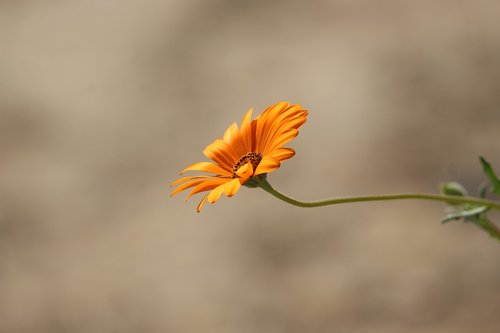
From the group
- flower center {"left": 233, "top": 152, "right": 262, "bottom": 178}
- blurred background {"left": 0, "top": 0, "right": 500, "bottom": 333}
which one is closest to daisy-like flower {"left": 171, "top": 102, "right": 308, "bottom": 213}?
flower center {"left": 233, "top": 152, "right": 262, "bottom": 178}

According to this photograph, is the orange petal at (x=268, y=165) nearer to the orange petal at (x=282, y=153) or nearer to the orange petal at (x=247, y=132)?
the orange petal at (x=282, y=153)

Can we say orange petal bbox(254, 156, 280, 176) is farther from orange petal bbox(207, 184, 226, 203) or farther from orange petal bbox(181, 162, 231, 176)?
orange petal bbox(181, 162, 231, 176)

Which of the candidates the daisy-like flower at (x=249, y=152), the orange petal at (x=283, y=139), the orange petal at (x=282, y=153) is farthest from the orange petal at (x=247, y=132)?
the orange petal at (x=282, y=153)

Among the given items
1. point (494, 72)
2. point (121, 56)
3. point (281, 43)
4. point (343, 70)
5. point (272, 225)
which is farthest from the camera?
point (121, 56)

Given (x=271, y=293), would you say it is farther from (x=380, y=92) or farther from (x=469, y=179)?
(x=380, y=92)

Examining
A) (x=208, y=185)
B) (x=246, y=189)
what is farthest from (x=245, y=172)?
(x=246, y=189)

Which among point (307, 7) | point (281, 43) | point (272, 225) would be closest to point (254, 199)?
point (272, 225)
